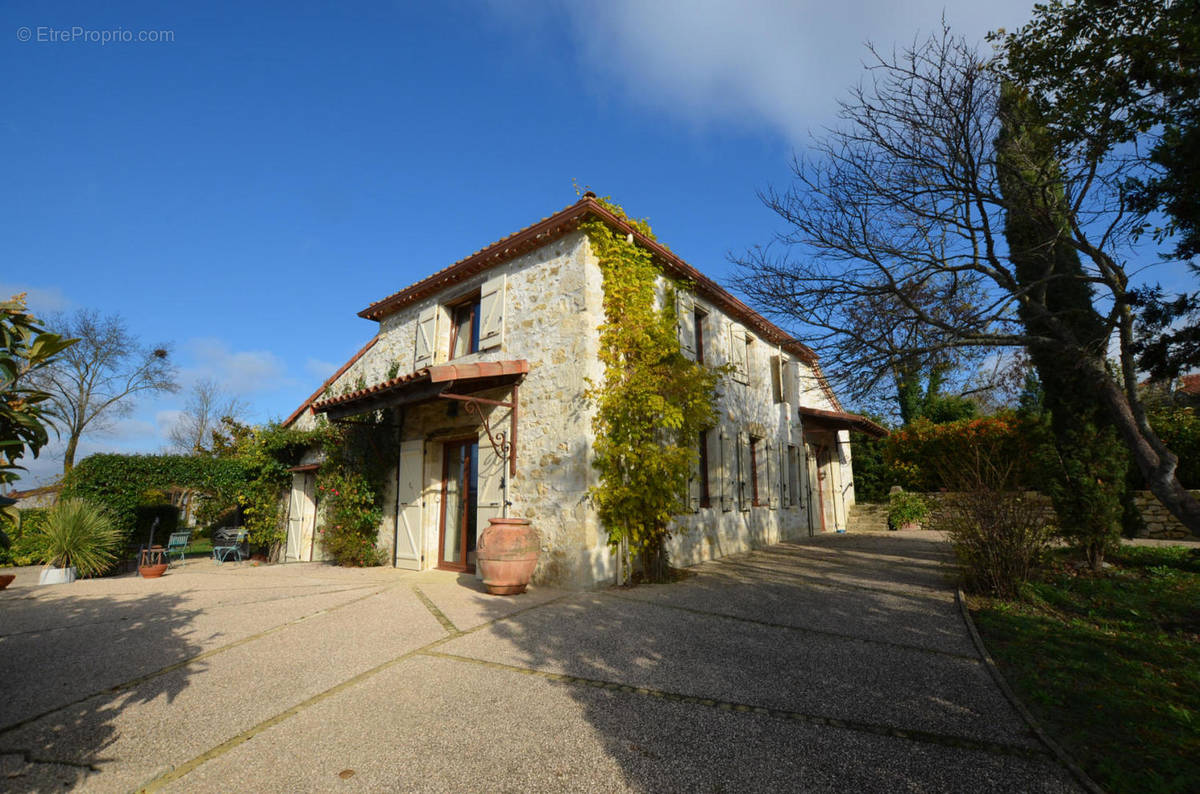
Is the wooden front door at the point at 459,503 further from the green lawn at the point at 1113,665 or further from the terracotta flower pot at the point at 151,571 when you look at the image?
the green lawn at the point at 1113,665

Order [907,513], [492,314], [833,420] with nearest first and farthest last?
1. [492,314]
2. [833,420]
3. [907,513]

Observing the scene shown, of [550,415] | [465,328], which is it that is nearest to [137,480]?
[465,328]

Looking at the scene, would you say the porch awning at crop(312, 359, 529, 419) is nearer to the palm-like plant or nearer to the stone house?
the stone house

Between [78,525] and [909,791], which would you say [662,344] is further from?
[78,525]

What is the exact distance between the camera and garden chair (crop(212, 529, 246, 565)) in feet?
35.6

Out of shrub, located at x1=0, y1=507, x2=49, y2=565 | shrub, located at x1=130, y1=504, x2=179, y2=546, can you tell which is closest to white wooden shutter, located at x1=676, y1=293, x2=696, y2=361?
shrub, located at x1=130, y1=504, x2=179, y2=546

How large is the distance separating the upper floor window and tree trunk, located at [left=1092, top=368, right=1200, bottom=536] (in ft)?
26.6

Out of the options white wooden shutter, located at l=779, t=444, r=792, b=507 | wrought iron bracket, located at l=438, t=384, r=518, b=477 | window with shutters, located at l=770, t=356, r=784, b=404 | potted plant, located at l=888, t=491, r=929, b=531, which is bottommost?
potted plant, located at l=888, t=491, r=929, b=531

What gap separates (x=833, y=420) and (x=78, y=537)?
14.7 m

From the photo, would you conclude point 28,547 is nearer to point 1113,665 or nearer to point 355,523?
point 355,523

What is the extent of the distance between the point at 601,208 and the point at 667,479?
368 centimetres

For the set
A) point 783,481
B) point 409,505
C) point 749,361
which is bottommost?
point 409,505

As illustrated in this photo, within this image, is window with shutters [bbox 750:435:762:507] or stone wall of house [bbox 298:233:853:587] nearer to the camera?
stone wall of house [bbox 298:233:853:587]

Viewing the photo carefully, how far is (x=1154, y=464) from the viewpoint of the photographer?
4922 mm
